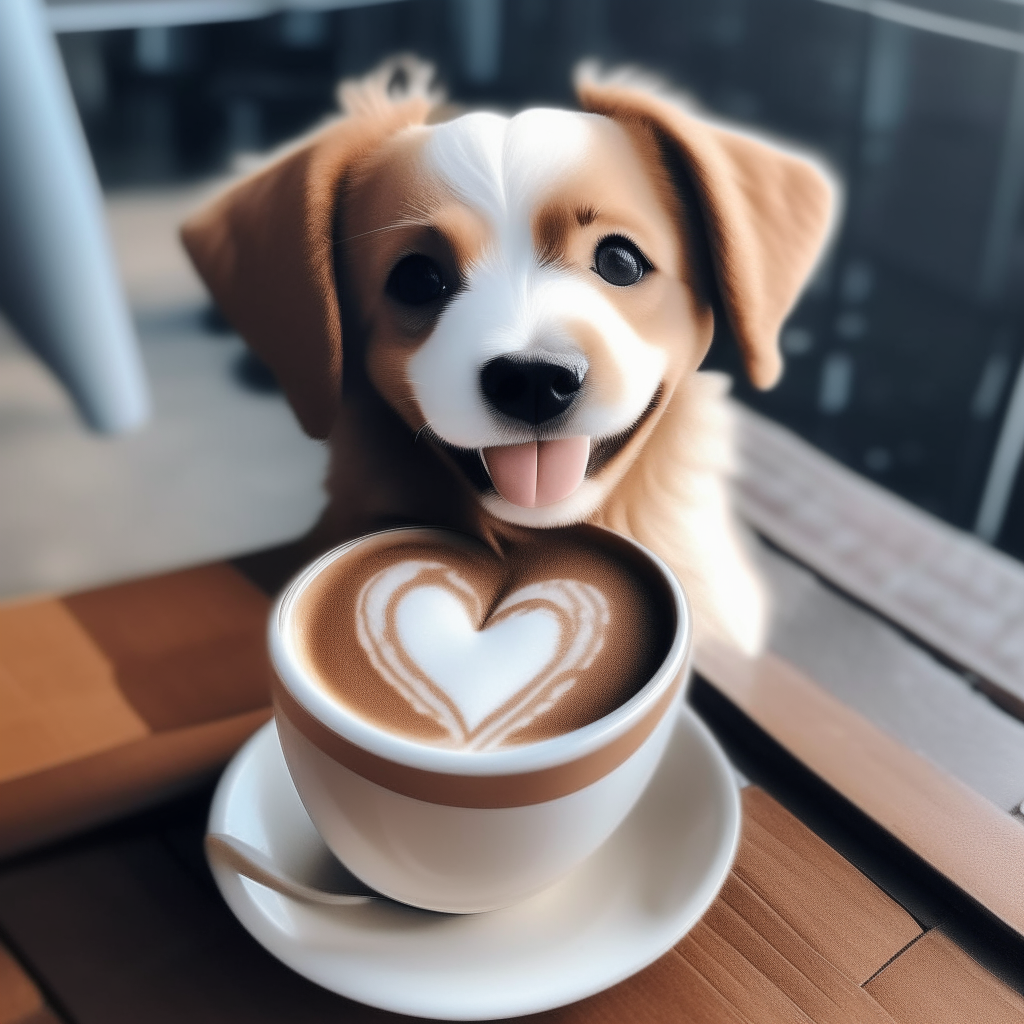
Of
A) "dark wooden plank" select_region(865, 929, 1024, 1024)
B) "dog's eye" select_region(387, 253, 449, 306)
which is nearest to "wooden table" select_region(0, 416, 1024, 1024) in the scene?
"dark wooden plank" select_region(865, 929, 1024, 1024)

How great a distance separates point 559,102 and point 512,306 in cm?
11

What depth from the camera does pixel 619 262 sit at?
316 mm

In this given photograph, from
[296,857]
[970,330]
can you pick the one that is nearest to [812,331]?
[970,330]

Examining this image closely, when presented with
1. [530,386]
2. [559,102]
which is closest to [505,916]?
[530,386]

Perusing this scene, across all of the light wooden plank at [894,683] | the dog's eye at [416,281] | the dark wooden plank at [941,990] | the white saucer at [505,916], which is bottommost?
the light wooden plank at [894,683]

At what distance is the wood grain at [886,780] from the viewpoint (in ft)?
1.25

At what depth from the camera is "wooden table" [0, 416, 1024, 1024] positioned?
0.35 m

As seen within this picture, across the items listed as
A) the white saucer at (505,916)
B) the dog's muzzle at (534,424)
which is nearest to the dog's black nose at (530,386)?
the dog's muzzle at (534,424)

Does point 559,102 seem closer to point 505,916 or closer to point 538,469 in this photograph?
point 538,469

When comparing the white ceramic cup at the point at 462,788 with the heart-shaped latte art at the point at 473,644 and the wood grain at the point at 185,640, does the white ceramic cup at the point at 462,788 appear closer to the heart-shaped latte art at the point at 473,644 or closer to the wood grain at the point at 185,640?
the heart-shaped latte art at the point at 473,644

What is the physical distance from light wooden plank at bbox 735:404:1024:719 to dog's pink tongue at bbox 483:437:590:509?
0.21 meters

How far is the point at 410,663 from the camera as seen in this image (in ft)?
1.05

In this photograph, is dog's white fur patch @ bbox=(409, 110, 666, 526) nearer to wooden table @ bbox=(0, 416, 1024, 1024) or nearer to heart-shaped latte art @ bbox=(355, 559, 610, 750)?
heart-shaped latte art @ bbox=(355, 559, 610, 750)

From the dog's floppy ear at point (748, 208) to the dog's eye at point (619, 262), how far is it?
29 mm
